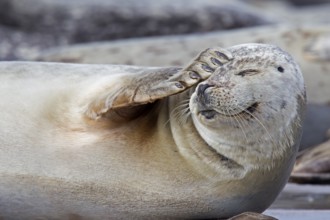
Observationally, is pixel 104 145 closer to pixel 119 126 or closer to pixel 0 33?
pixel 119 126

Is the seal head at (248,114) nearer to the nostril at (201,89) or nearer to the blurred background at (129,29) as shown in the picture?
the nostril at (201,89)

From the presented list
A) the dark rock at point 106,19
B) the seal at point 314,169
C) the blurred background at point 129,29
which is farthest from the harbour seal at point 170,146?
the dark rock at point 106,19

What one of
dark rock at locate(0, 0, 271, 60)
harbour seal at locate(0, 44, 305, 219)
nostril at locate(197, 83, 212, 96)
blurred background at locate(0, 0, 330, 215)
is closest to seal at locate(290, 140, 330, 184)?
harbour seal at locate(0, 44, 305, 219)

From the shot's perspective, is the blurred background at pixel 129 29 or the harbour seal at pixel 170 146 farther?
the blurred background at pixel 129 29

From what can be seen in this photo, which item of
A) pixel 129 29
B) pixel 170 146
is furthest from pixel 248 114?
pixel 129 29

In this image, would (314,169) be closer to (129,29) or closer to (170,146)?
(170,146)

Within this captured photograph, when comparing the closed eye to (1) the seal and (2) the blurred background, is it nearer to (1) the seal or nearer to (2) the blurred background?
(1) the seal

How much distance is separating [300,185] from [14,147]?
6.42 feet

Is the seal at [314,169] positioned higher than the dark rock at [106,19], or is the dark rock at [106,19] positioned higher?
the dark rock at [106,19]

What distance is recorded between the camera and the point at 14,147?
15.8 ft

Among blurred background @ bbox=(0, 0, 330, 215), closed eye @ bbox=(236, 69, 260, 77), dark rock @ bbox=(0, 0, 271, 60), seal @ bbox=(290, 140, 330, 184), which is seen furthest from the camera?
dark rock @ bbox=(0, 0, 271, 60)

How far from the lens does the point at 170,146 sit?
466cm

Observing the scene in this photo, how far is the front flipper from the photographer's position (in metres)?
4.54

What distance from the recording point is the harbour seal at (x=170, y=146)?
4520 mm
